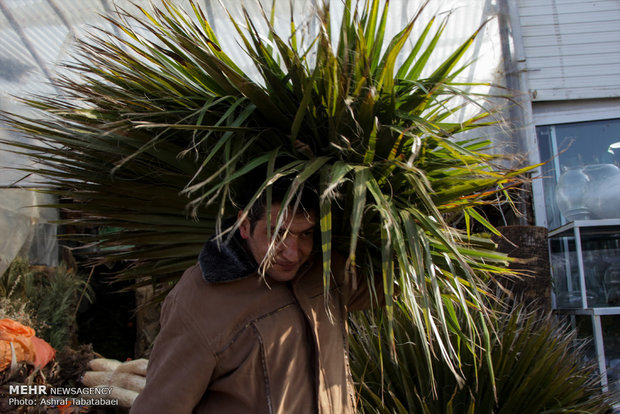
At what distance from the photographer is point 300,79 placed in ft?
5.13

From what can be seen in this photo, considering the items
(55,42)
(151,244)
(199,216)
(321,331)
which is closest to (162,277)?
(151,244)

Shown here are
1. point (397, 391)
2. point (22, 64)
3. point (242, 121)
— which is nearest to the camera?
point (242, 121)

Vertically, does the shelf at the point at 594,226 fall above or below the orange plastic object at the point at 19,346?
above

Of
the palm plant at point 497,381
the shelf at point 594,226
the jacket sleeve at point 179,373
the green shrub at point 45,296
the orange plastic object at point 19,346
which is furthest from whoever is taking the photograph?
the green shrub at point 45,296

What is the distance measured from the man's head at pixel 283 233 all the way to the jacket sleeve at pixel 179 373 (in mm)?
272

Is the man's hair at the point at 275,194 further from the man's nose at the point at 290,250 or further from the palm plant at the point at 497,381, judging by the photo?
the palm plant at the point at 497,381

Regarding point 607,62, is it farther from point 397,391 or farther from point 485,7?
point 397,391

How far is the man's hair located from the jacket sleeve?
1.14ft

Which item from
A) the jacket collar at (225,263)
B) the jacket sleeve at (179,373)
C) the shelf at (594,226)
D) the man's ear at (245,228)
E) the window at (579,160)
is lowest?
the jacket sleeve at (179,373)

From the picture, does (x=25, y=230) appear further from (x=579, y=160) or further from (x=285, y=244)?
(x=579, y=160)

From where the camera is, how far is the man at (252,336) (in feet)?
4.59

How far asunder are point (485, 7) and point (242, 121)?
440cm

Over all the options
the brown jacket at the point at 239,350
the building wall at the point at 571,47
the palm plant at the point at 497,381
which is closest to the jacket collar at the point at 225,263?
the brown jacket at the point at 239,350

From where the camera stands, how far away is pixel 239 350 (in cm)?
144
